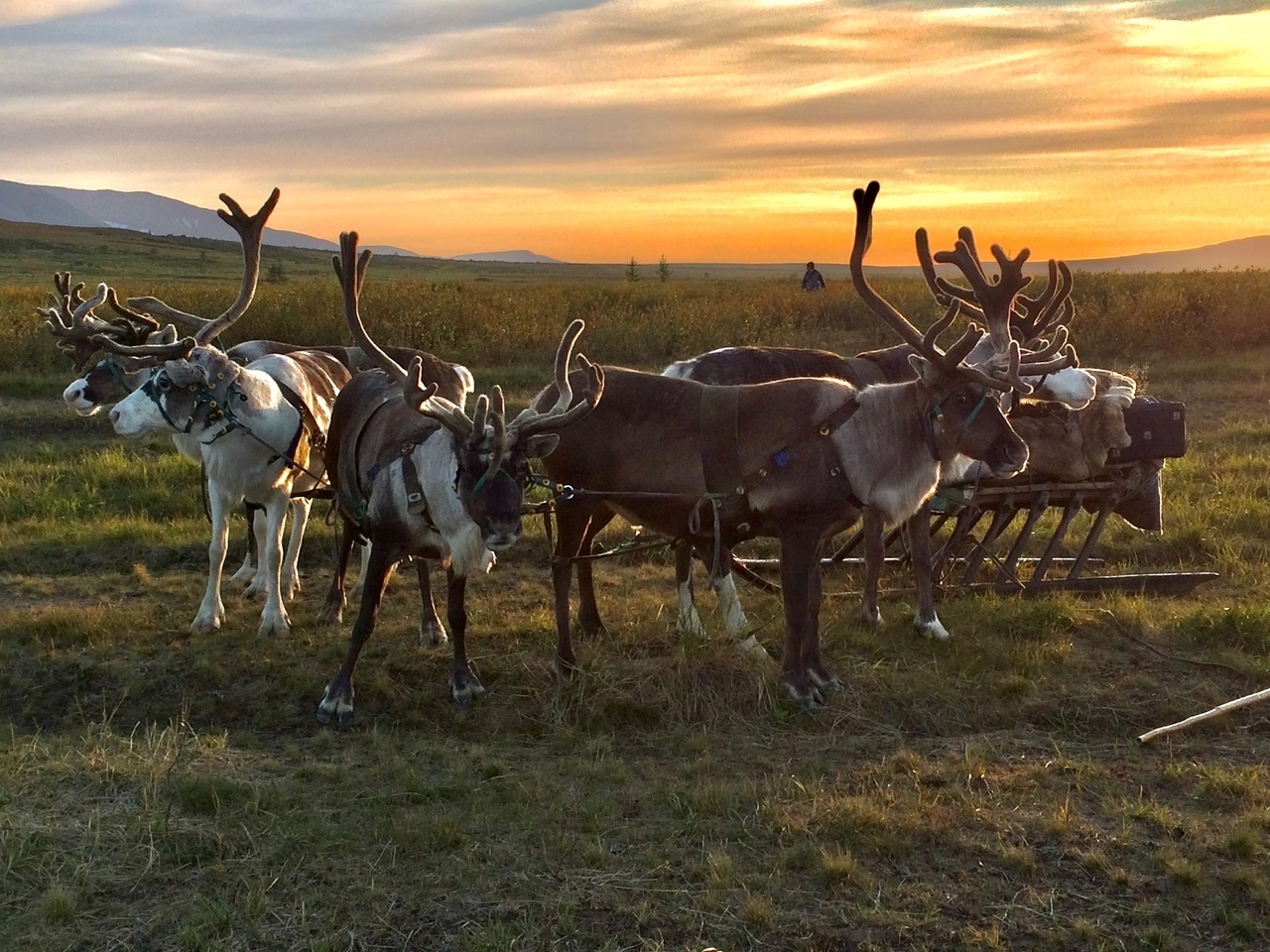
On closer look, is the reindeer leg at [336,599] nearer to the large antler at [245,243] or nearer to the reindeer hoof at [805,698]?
the large antler at [245,243]

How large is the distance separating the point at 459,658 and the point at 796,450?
2260 mm

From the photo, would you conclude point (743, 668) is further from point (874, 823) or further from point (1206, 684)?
point (1206, 684)

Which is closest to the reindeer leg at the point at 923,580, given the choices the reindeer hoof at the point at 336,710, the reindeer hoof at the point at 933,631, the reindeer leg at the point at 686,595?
the reindeer hoof at the point at 933,631

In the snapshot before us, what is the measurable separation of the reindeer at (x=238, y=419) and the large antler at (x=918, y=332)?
153 inches

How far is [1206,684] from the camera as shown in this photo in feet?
22.5

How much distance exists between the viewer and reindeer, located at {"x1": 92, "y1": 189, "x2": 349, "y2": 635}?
7.50 metres

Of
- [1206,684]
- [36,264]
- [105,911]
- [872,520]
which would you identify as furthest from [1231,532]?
[36,264]

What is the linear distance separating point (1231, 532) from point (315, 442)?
7803mm

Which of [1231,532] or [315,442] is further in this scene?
[1231,532]

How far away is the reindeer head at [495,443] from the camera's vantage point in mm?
5754

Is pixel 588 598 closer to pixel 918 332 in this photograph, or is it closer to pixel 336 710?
pixel 336 710

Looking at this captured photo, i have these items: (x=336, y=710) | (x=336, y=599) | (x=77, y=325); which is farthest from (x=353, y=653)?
(x=77, y=325)

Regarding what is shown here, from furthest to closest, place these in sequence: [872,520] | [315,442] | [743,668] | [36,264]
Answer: [36,264] < [315,442] < [872,520] < [743,668]

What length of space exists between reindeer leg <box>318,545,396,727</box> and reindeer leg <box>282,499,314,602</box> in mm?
2215
